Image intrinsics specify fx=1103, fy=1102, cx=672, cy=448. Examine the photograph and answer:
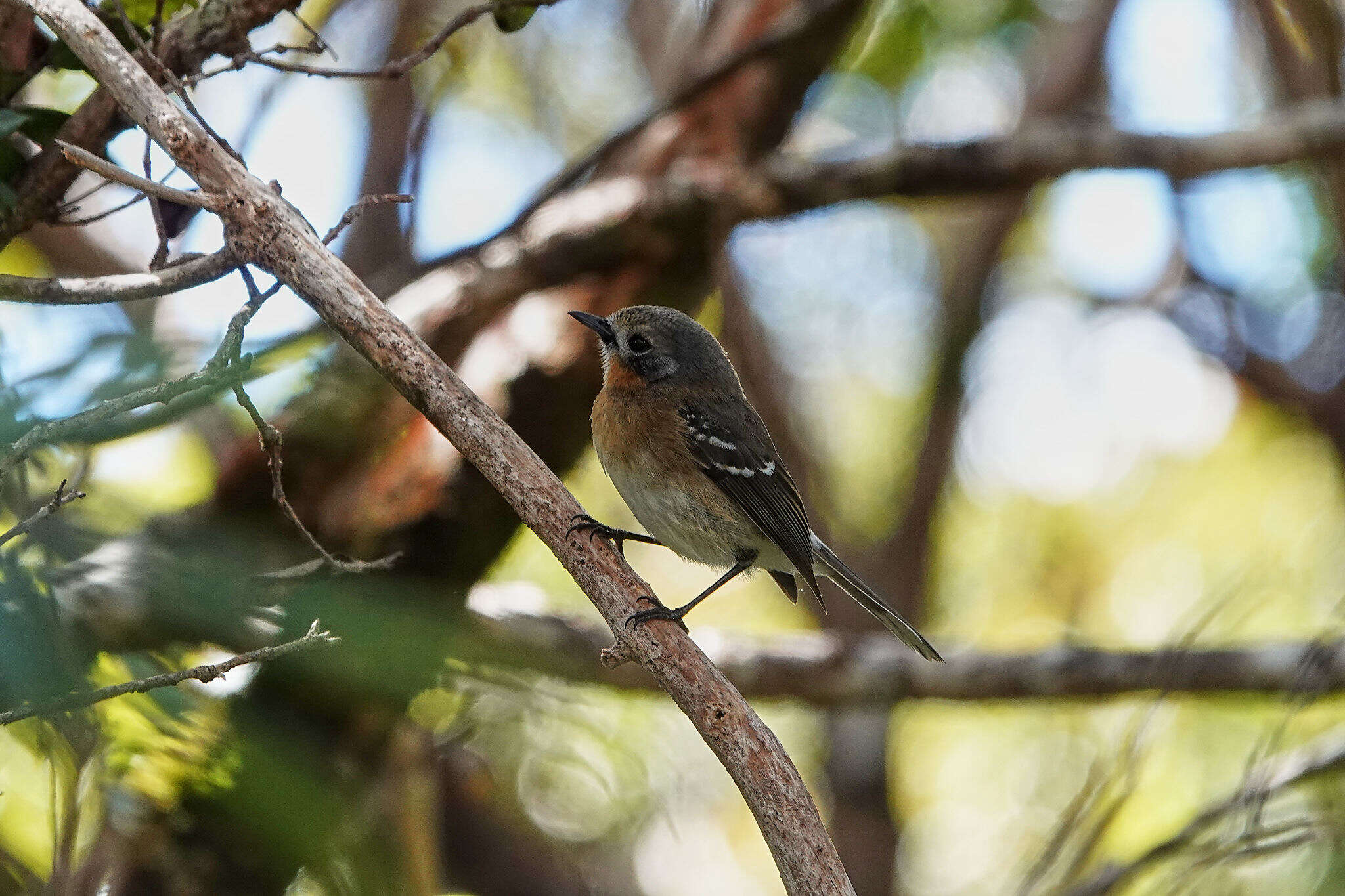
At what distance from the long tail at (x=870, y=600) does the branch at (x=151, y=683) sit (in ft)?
8.03

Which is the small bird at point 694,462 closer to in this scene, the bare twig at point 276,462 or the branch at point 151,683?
the bare twig at point 276,462

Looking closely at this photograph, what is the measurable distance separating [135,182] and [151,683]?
110 centimetres

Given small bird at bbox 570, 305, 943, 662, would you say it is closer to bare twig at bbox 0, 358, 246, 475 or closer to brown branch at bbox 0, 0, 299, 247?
brown branch at bbox 0, 0, 299, 247

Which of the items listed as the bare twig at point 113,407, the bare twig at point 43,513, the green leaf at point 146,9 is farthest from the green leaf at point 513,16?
the bare twig at point 43,513

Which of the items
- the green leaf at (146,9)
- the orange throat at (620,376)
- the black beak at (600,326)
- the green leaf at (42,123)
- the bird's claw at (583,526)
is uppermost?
the green leaf at (146,9)

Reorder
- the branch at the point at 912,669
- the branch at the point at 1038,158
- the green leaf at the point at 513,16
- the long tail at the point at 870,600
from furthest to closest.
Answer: the branch at the point at 1038,158, the branch at the point at 912,669, the long tail at the point at 870,600, the green leaf at the point at 513,16

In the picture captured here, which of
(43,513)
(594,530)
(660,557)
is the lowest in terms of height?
(660,557)

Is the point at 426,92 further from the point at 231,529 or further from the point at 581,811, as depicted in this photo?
the point at 581,811

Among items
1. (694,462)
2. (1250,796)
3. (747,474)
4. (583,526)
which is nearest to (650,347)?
(694,462)

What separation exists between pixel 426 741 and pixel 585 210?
2559 millimetres

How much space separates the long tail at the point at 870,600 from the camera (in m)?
→ 3.96

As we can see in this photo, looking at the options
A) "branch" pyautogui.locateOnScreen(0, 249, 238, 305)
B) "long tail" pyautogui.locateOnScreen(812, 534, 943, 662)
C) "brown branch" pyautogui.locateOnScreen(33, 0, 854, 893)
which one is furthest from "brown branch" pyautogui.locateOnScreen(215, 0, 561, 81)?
"long tail" pyautogui.locateOnScreen(812, 534, 943, 662)

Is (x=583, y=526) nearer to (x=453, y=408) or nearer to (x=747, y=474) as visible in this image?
(x=453, y=408)

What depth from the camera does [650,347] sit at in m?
4.53
